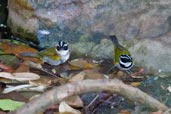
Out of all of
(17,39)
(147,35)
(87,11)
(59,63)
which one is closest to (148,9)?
(147,35)

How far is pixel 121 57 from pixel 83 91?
123 centimetres

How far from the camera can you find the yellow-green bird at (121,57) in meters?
4.64

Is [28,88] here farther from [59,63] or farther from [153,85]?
[153,85]

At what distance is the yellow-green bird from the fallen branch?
104cm

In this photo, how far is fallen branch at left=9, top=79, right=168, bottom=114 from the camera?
3.30 metres

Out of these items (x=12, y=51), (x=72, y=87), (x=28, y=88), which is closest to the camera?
(x=72, y=87)

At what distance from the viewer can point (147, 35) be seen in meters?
5.00

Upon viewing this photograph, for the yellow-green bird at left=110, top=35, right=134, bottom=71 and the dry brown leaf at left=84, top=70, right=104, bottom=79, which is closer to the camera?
the dry brown leaf at left=84, top=70, right=104, bottom=79

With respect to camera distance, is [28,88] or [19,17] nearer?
[28,88]

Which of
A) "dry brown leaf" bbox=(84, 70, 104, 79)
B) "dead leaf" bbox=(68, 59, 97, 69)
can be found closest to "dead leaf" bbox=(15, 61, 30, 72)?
"dead leaf" bbox=(68, 59, 97, 69)

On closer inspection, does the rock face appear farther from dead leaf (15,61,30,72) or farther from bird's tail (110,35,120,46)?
dead leaf (15,61,30,72)

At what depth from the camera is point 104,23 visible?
5.01 metres

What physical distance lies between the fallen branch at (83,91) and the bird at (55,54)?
4.12 ft

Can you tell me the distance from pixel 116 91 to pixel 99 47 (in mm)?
1496
